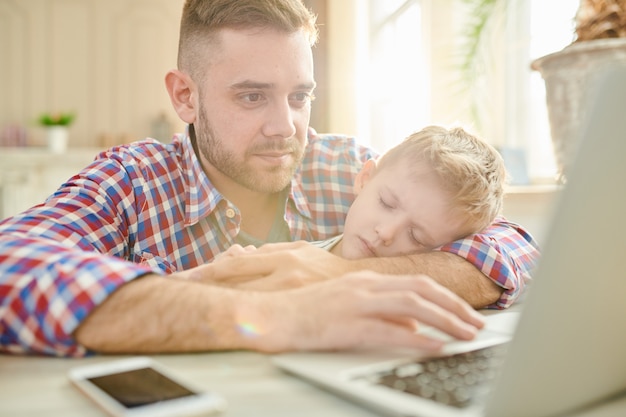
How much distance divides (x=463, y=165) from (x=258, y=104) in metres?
0.55

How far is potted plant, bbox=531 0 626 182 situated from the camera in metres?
1.33

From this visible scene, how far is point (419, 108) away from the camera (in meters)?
2.79

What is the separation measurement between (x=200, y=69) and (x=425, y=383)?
120cm

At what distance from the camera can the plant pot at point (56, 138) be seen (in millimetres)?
4246

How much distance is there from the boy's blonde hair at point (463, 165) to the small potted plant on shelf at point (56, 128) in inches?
140

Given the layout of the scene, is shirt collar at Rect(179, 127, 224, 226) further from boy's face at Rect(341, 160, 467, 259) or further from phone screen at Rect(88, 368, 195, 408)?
phone screen at Rect(88, 368, 195, 408)

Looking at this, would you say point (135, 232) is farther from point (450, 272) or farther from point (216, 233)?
point (450, 272)

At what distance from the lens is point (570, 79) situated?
1375mm

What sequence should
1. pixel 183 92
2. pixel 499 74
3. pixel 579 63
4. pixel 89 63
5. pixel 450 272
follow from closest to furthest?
pixel 450 272, pixel 579 63, pixel 183 92, pixel 499 74, pixel 89 63

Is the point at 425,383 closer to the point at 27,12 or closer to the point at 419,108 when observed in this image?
the point at 419,108

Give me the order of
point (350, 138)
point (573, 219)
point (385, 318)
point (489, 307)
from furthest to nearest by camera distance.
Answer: point (350, 138) < point (489, 307) < point (385, 318) < point (573, 219)

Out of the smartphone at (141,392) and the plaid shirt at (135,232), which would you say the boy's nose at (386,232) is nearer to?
the plaid shirt at (135,232)

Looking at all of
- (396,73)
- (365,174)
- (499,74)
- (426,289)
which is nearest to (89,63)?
(396,73)

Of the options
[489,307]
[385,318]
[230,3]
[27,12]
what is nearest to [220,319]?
[385,318]
